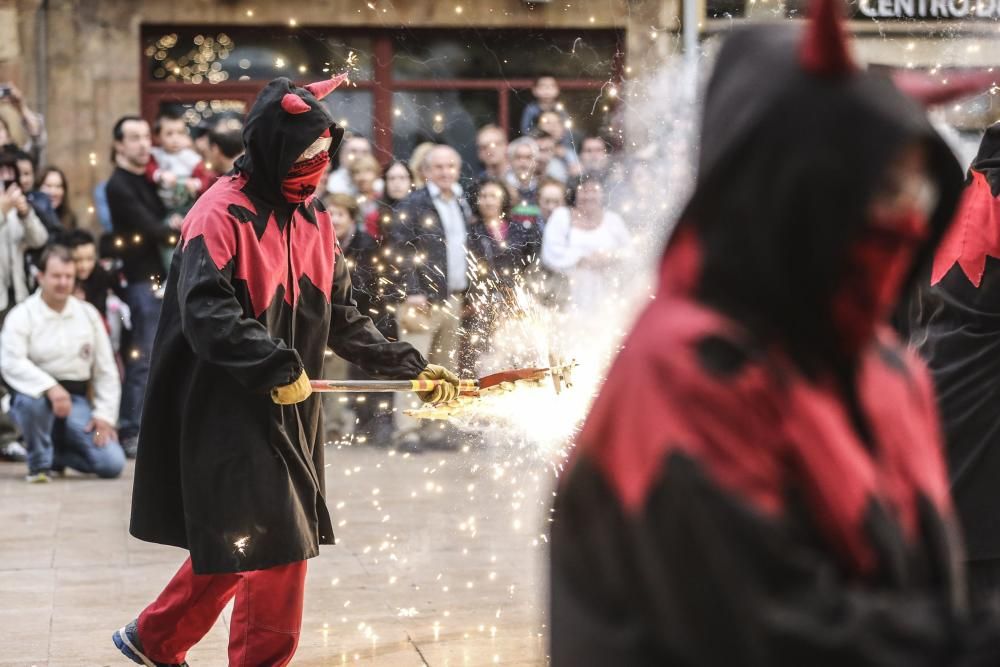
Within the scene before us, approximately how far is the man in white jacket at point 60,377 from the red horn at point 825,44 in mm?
8088

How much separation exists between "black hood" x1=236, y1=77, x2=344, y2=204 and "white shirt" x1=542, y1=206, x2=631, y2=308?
301 centimetres

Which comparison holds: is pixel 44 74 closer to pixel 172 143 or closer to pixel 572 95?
pixel 172 143

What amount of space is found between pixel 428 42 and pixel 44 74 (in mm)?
3180

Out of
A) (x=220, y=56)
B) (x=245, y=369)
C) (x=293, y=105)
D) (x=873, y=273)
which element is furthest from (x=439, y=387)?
(x=220, y=56)

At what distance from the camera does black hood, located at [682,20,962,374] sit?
1.92 m

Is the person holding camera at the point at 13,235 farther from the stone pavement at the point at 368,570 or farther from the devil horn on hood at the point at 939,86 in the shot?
the devil horn on hood at the point at 939,86

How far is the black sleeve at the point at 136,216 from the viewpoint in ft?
34.0

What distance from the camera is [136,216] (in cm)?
1038

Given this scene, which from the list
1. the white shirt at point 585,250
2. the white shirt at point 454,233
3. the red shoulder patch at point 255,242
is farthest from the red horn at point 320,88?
the white shirt at point 585,250

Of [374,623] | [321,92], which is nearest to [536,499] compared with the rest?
[374,623]

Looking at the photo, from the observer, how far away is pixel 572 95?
988cm

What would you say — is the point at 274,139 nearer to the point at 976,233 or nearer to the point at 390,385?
the point at 390,385

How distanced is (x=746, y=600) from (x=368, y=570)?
203 inches

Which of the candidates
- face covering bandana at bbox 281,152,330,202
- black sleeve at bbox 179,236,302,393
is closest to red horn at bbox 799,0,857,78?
black sleeve at bbox 179,236,302,393
